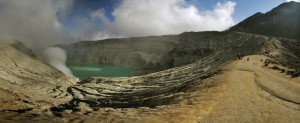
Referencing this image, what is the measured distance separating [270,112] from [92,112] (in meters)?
10.2

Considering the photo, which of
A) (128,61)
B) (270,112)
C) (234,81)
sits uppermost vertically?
(128,61)

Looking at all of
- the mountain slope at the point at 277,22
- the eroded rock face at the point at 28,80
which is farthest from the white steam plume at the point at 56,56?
the mountain slope at the point at 277,22

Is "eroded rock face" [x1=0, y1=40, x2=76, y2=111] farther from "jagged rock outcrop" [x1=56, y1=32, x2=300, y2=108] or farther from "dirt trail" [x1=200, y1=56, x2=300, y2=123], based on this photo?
"dirt trail" [x1=200, y1=56, x2=300, y2=123]

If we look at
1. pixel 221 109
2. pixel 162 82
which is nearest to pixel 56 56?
pixel 162 82

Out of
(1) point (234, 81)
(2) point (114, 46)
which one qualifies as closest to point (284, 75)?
(1) point (234, 81)

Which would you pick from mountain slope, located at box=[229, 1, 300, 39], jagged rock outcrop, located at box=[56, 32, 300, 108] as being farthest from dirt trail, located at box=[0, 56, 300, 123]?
mountain slope, located at box=[229, 1, 300, 39]

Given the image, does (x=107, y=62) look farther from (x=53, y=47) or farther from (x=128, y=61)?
(x=53, y=47)

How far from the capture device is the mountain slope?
96.9 meters

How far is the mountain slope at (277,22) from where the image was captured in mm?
96938

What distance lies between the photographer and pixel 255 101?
20766 millimetres

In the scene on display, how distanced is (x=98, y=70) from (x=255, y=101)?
8511 centimetres

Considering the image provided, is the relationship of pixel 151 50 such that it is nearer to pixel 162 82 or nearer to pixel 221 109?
pixel 162 82

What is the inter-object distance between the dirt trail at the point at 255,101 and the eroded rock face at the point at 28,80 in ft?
70.3

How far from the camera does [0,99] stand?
31.7m
